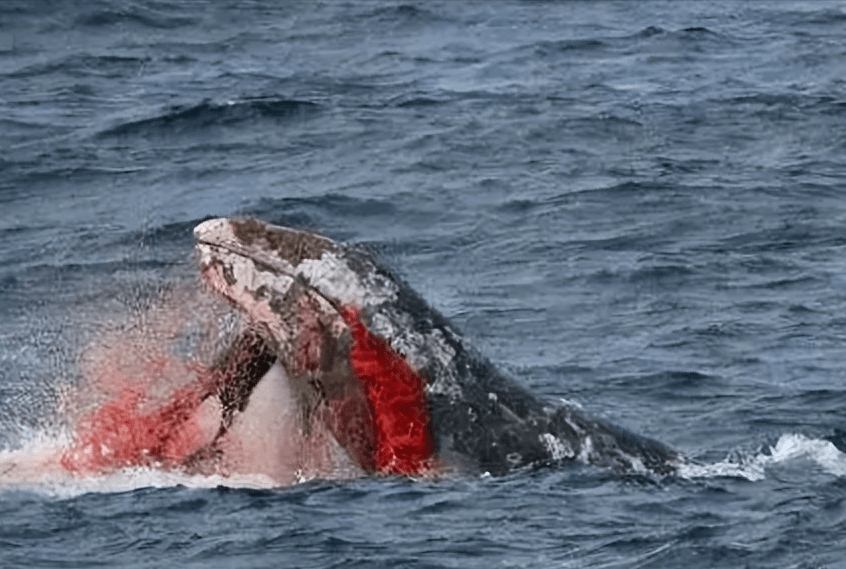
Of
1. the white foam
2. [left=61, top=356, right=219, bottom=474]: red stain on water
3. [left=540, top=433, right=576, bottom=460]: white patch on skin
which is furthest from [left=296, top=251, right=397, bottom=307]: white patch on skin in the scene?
the white foam

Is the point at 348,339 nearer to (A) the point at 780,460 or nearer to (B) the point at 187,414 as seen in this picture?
(B) the point at 187,414

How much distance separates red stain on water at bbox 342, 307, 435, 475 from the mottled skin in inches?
1.7

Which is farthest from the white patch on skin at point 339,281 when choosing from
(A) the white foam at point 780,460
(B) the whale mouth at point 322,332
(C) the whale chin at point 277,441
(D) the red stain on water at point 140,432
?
(A) the white foam at point 780,460

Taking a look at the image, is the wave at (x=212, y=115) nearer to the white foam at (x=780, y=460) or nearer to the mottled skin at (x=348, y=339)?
the white foam at (x=780, y=460)

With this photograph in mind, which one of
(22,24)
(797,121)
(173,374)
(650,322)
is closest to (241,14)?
(22,24)

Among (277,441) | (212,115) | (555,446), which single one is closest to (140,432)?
(277,441)

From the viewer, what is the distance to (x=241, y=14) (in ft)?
108

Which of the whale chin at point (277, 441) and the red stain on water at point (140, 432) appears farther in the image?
the red stain on water at point (140, 432)

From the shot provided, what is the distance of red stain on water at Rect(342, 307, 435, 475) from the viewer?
44.8 feet

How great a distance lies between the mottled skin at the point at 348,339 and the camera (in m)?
13.6

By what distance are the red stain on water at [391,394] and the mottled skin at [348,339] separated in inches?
1.7

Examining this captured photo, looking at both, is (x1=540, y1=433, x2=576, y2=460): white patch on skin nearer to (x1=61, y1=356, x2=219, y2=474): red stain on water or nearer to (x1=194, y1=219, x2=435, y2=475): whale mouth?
(x1=194, y1=219, x2=435, y2=475): whale mouth

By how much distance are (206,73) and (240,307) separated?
1618cm

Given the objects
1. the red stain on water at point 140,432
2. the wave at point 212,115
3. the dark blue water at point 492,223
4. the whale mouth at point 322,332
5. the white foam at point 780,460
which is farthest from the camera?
the wave at point 212,115
